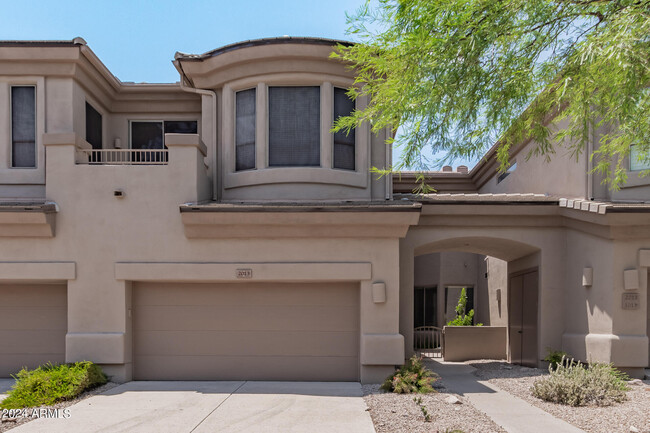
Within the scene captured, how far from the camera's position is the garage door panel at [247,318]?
1119 cm

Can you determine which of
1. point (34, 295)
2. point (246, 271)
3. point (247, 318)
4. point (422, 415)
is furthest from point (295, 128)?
point (422, 415)

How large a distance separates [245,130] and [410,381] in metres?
6.86

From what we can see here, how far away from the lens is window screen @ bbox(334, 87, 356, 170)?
40.4 ft

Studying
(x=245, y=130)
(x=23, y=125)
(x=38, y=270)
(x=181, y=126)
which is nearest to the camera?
(x=38, y=270)

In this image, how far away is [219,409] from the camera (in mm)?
8539

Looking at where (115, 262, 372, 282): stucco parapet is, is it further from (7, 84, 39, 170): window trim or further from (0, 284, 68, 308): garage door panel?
(7, 84, 39, 170): window trim


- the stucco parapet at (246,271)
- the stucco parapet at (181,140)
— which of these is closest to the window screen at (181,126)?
the stucco parapet at (181,140)

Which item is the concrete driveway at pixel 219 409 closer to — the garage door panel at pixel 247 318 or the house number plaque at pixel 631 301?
the garage door panel at pixel 247 318

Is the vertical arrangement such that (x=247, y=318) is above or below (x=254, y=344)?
above

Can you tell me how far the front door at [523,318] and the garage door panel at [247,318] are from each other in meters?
4.68

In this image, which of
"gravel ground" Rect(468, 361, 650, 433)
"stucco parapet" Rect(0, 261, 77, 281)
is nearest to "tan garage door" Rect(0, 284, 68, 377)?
"stucco parapet" Rect(0, 261, 77, 281)

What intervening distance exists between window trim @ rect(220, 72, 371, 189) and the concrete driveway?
180 inches

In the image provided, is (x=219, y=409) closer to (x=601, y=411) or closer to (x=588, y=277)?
(x=601, y=411)

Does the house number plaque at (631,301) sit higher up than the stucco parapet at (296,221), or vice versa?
the stucco parapet at (296,221)
